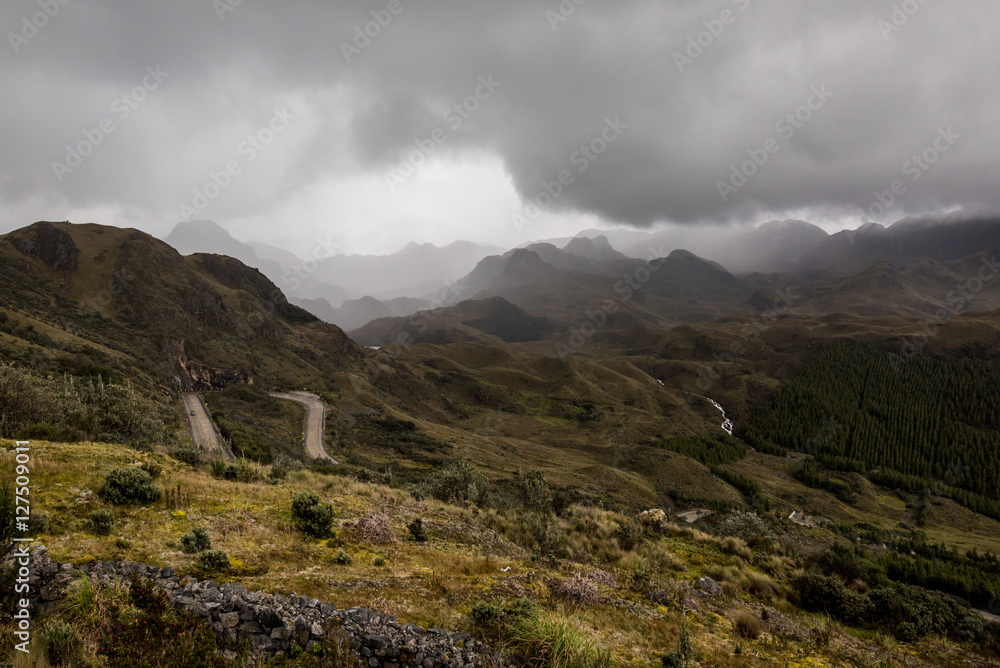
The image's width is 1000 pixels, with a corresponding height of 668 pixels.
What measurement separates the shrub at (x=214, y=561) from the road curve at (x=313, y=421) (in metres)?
38.4

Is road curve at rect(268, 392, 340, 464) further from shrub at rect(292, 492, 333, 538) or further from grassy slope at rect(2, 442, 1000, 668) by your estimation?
shrub at rect(292, 492, 333, 538)

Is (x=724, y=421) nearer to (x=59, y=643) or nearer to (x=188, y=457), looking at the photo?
(x=188, y=457)

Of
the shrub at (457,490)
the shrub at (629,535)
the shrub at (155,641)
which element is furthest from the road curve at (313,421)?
the shrub at (155,641)

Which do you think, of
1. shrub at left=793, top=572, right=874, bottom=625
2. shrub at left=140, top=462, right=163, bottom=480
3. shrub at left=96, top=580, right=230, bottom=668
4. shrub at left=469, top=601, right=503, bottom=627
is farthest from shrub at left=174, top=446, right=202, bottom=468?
shrub at left=793, top=572, right=874, bottom=625

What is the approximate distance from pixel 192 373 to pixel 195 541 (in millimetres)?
79910

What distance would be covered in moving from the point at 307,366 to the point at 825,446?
403 feet

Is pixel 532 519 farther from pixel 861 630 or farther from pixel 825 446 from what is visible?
pixel 825 446

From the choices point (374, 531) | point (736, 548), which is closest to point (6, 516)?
point (374, 531)

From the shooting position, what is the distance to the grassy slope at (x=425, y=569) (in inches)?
356

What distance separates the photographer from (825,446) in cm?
9169

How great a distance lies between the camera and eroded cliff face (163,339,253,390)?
70500 mm

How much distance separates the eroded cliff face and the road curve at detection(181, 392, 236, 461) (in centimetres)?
390

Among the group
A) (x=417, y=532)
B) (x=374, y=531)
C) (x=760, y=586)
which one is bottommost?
(x=760, y=586)

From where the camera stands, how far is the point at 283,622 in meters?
7.12
